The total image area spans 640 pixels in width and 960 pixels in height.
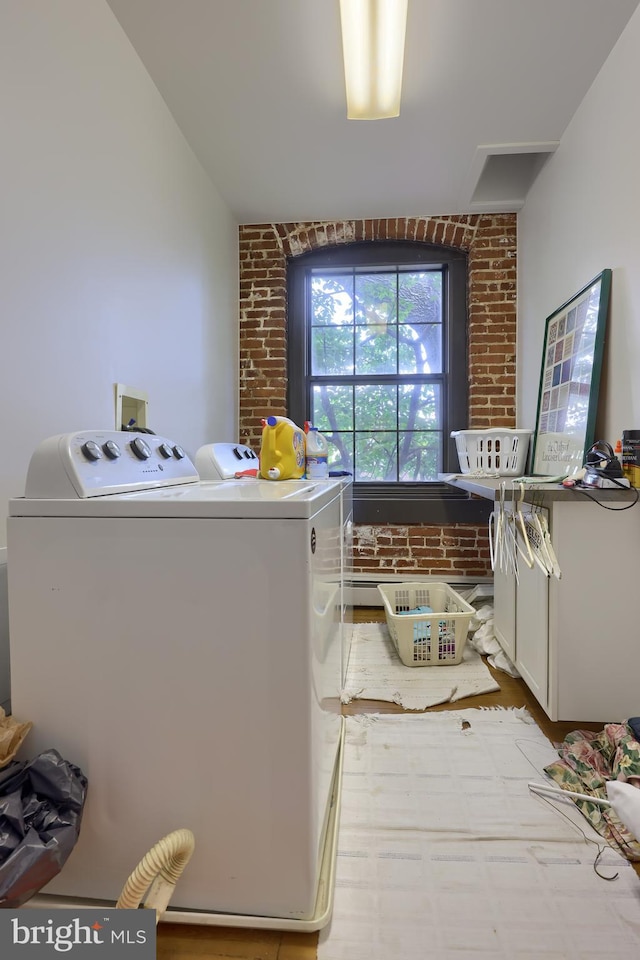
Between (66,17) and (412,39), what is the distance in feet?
4.11

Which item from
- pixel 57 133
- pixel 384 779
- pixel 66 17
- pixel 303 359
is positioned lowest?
pixel 384 779

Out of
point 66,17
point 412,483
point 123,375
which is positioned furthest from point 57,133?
point 412,483

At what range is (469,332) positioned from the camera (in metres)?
3.44

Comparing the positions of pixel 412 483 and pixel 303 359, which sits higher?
pixel 303 359

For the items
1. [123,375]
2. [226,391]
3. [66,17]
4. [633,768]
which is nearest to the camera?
[633,768]

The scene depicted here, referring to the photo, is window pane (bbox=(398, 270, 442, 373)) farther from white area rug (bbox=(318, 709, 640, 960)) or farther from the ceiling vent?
white area rug (bbox=(318, 709, 640, 960))

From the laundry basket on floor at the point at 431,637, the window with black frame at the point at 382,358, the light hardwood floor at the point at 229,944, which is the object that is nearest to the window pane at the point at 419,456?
the window with black frame at the point at 382,358

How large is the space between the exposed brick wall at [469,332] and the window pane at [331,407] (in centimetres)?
25

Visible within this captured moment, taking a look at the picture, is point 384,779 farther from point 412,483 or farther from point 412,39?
point 412,39

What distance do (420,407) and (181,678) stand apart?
2879mm

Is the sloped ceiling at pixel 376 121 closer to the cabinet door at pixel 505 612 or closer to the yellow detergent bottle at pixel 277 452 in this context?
the yellow detergent bottle at pixel 277 452

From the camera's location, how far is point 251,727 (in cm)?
104

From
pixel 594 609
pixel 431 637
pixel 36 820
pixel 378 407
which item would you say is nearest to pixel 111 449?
pixel 36 820

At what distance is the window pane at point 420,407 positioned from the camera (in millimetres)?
3582
